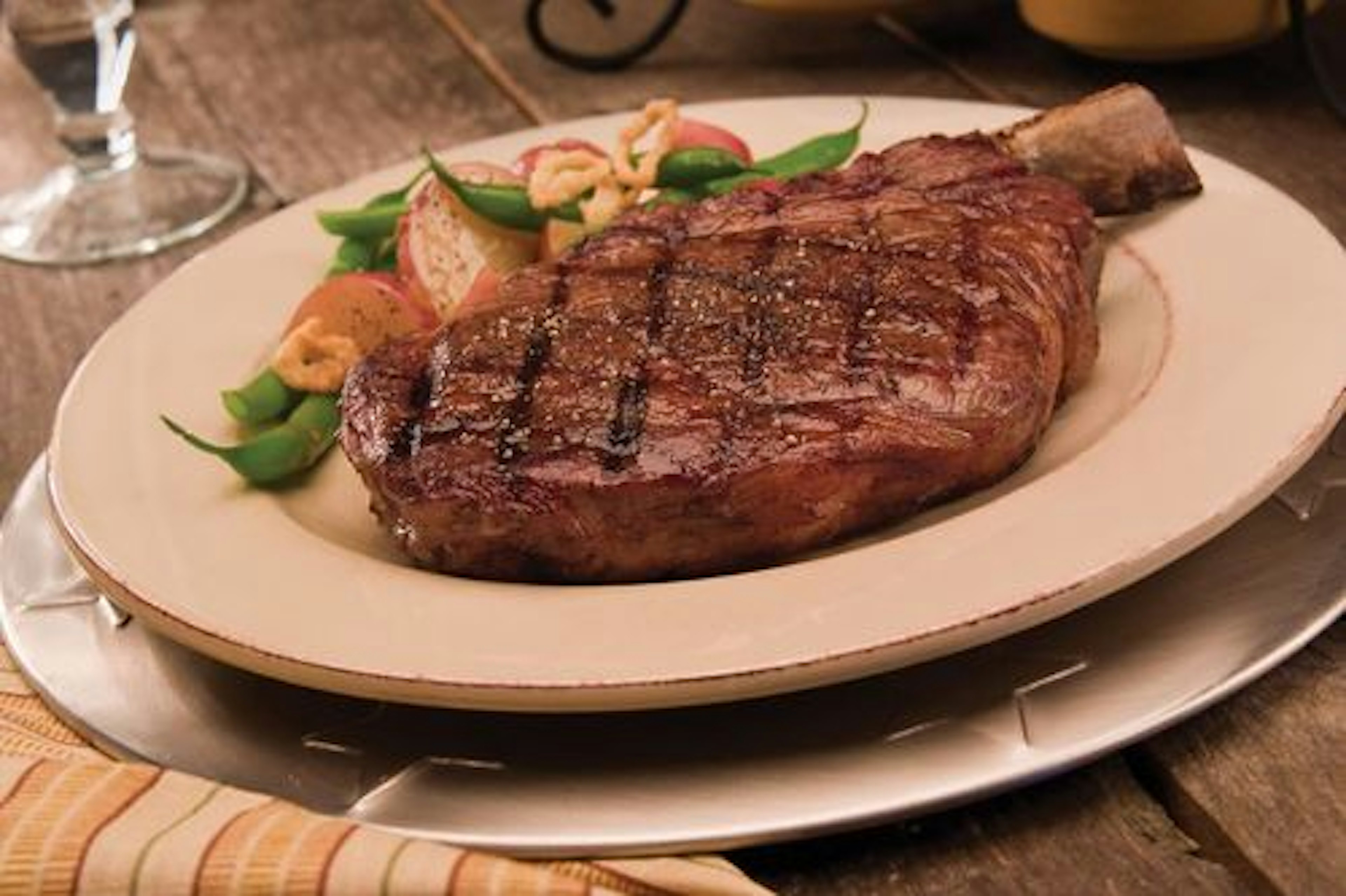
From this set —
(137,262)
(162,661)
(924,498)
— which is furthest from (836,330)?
(137,262)

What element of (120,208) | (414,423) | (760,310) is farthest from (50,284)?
(760,310)

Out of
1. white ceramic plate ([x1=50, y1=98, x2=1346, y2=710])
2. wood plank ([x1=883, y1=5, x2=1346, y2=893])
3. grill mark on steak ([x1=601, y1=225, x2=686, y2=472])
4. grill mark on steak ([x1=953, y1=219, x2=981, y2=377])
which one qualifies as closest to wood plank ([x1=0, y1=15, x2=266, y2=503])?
white ceramic plate ([x1=50, y1=98, x2=1346, y2=710])

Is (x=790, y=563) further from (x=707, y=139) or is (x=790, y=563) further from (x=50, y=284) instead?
(x=50, y=284)

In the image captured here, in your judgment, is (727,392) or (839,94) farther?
(839,94)

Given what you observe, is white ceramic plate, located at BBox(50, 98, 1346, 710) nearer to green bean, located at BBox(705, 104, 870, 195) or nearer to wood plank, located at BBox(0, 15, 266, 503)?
wood plank, located at BBox(0, 15, 266, 503)

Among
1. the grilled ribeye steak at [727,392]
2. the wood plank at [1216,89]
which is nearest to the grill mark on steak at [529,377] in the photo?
the grilled ribeye steak at [727,392]

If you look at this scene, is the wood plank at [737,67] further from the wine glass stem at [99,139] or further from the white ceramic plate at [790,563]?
the white ceramic plate at [790,563]
